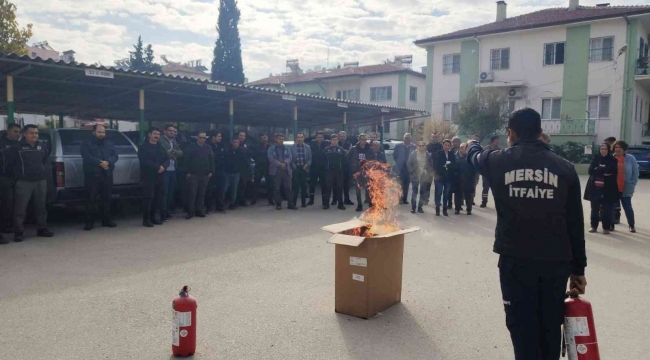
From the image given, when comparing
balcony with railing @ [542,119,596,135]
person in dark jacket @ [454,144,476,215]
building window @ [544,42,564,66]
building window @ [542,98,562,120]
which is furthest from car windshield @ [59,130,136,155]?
building window @ [544,42,564,66]

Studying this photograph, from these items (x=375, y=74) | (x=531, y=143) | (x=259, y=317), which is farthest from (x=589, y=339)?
(x=375, y=74)

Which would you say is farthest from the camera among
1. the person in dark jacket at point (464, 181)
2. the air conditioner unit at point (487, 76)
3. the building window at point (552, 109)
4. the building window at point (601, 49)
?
the air conditioner unit at point (487, 76)

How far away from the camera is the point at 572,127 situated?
1099 inches

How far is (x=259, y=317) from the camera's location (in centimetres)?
493

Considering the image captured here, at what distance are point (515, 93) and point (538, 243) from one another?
1154 inches

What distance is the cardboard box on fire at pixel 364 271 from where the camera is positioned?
485 centimetres

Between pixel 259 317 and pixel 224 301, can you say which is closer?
pixel 259 317

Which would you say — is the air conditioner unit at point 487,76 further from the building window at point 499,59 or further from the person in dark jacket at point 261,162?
the person in dark jacket at point 261,162

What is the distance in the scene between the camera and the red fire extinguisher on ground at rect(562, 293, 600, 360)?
2977mm

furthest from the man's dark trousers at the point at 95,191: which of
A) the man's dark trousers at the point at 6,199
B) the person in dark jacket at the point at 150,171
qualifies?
the man's dark trousers at the point at 6,199

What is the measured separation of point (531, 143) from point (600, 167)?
7.54m

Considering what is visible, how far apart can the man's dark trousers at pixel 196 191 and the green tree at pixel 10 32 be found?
12.8 m

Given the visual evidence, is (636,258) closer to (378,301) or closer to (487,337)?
(487,337)

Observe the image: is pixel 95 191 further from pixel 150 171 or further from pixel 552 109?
pixel 552 109
